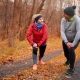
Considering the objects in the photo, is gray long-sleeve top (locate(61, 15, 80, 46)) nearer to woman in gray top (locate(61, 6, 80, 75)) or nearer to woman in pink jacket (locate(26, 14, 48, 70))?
woman in gray top (locate(61, 6, 80, 75))

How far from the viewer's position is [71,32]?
6387 millimetres

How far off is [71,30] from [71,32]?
6 centimetres

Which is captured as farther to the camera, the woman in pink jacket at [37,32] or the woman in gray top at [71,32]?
the woman in pink jacket at [37,32]

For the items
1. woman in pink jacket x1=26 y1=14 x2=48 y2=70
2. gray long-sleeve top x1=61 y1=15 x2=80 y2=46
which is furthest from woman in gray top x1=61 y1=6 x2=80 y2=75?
woman in pink jacket x1=26 y1=14 x2=48 y2=70

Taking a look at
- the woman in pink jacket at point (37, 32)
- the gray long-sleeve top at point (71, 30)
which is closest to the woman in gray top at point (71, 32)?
the gray long-sleeve top at point (71, 30)

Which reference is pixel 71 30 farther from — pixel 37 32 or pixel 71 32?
pixel 37 32

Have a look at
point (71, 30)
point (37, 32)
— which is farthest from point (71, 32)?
point (37, 32)

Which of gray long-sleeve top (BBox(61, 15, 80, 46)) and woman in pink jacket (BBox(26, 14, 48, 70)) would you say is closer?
gray long-sleeve top (BBox(61, 15, 80, 46))

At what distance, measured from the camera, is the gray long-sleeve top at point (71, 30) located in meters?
6.09

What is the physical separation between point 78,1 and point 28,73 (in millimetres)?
36624

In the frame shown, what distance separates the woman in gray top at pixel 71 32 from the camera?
6.08 metres

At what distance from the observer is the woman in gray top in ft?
19.9

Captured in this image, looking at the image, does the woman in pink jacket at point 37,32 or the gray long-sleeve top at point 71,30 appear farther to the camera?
the woman in pink jacket at point 37,32

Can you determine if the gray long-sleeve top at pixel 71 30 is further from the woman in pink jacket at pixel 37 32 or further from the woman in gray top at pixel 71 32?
the woman in pink jacket at pixel 37 32
